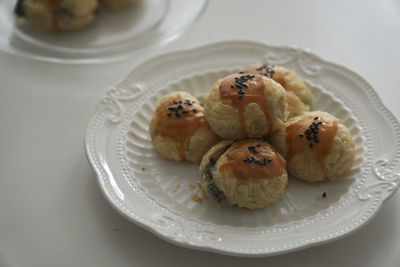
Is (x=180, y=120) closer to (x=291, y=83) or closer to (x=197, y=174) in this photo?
(x=197, y=174)

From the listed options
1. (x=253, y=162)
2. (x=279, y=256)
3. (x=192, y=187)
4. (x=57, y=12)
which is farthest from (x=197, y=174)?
(x=57, y=12)

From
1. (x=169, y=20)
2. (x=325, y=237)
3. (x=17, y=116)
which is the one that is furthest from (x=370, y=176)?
(x=17, y=116)

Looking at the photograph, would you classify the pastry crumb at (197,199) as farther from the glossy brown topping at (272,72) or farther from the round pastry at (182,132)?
the glossy brown topping at (272,72)

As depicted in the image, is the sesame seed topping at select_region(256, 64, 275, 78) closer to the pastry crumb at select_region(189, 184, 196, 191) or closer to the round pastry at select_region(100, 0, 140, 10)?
the pastry crumb at select_region(189, 184, 196, 191)

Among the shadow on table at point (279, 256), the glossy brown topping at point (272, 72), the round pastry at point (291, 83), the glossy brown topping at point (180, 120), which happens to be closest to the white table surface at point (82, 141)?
the shadow on table at point (279, 256)

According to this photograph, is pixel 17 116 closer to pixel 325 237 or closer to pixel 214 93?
pixel 214 93

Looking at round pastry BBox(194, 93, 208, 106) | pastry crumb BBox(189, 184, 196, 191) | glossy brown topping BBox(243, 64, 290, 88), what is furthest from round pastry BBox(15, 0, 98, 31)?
pastry crumb BBox(189, 184, 196, 191)
